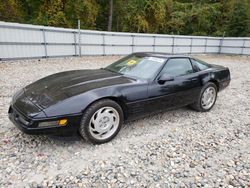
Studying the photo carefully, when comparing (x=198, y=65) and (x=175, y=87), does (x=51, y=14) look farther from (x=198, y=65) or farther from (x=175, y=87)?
(x=175, y=87)

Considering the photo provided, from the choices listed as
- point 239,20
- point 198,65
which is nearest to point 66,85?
point 198,65

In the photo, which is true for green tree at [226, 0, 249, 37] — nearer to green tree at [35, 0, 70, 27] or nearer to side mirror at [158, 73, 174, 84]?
green tree at [35, 0, 70, 27]

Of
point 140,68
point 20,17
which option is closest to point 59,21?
point 20,17

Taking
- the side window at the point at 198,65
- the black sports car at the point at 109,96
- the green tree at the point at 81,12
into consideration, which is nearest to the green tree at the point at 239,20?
the green tree at the point at 81,12

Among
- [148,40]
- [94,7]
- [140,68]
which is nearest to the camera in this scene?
[140,68]

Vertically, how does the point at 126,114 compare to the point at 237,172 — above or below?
above

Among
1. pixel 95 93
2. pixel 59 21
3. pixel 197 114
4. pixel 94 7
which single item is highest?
pixel 94 7

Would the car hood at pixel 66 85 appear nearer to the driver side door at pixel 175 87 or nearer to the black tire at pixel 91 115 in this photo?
the black tire at pixel 91 115

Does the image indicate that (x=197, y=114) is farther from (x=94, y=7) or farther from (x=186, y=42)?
(x=94, y=7)

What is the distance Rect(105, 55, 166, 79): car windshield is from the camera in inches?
123

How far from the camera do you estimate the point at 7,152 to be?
233 centimetres

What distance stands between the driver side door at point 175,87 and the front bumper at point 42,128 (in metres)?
1.25

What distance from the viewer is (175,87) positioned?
326 centimetres

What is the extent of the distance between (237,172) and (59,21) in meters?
17.4
